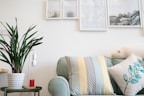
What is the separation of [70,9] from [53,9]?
0.74 feet

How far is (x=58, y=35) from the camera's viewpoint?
7.61 feet

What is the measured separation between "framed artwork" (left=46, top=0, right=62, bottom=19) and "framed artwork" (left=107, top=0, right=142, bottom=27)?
2.19 feet

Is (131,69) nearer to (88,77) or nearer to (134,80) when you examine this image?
(134,80)

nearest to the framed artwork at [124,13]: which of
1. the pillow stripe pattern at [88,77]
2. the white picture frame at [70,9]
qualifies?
the white picture frame at [70,9]

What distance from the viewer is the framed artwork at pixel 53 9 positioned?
2342 mm

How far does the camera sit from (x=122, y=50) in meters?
2.09

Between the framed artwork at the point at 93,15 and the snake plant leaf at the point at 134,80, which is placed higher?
the framed artwork at the point at 93,15

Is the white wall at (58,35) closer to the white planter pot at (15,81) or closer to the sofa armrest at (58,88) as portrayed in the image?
the white planter pot at (15,81)

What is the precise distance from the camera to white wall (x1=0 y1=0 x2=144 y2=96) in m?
2.28

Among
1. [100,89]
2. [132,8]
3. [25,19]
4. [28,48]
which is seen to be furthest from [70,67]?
[132,8]

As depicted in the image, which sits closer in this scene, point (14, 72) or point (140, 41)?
point (14, 72)

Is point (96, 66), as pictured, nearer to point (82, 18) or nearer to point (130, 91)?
point (130, 91)

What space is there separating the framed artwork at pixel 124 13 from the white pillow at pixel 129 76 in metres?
0.63

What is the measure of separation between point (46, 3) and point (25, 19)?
1.15 ft
